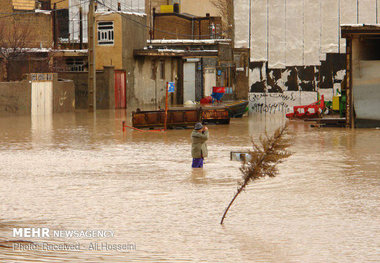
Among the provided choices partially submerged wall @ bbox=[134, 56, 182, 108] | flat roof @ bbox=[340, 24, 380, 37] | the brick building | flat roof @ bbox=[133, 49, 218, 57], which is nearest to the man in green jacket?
flat roof @ bbox=[340, 24, 380, 37]

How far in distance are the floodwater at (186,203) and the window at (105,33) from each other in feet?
93.5

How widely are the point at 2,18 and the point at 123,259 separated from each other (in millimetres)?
53485

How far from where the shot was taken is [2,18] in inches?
2288

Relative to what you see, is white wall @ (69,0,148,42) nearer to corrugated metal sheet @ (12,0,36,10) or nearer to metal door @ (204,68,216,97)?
corrugated metal sheet @ (12,0,36,10)

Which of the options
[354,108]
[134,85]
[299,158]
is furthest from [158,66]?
[299,158]

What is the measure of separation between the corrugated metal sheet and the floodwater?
4288 cm

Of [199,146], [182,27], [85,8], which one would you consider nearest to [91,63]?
[85,8]

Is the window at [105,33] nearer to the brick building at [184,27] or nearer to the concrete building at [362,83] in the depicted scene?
the brick building at [184,27]

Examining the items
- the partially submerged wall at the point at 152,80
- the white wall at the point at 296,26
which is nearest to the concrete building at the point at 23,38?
the partially submerged wall at the point at 152,80

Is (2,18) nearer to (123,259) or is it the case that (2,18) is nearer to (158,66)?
(158,66)

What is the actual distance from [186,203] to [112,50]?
38808 mm

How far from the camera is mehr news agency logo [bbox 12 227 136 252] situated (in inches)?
324

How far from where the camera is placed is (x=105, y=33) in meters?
49.2

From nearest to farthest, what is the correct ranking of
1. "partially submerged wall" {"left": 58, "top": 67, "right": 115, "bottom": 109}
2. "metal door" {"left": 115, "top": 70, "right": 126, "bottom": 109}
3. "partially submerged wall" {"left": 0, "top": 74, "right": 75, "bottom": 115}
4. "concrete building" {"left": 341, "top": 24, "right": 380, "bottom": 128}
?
1. "concrete building" {"left": 341, "top": 24, "right": 380, "bottom": 128}
2. "partially submerged wall" {"left": 0, "top": 74, "right": 75, "bottom": 115}
3. "partially submerged wall" {"left": 58, "top": 67, "right": 115, "bottom": 109}
4. "metal door" {"left": 115, "top": 70, "right": 126, "bottom": 109}
